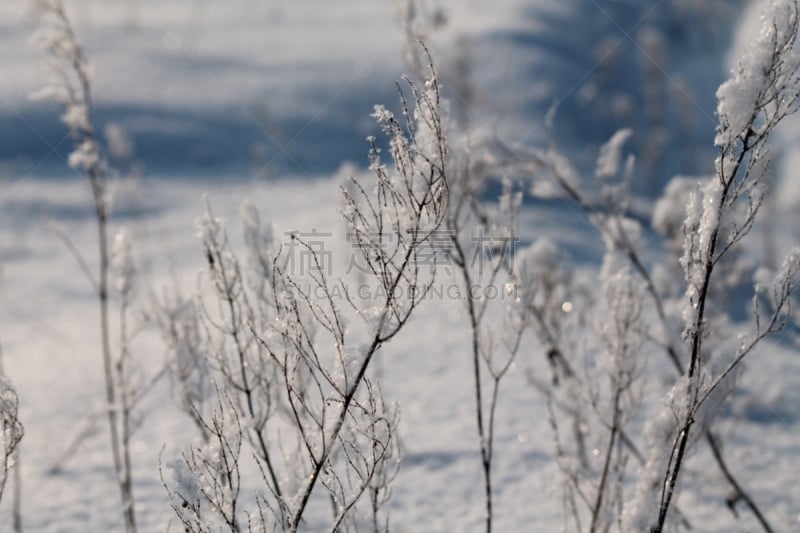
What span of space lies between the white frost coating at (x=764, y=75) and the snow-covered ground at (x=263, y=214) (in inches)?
74.9

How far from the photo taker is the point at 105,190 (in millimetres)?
4418

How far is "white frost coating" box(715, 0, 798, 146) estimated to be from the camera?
6.74 feet

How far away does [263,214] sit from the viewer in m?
15.5

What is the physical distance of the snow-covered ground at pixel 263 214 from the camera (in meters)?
5.38

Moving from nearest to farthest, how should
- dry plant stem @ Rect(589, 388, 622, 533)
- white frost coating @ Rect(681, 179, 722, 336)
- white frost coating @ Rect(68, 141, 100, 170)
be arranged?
white frost coating @ Rect(681, 179, 722, 336), dry plant stem @ Rect(589, 388, 622, 533), white frost coating @ Rect(68, 141, 100, 170)

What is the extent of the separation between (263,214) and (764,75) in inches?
561

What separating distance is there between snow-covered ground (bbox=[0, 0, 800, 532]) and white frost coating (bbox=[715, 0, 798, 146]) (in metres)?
1.90

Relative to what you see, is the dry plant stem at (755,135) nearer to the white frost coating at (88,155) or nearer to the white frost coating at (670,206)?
the white frost coating at (670,206)

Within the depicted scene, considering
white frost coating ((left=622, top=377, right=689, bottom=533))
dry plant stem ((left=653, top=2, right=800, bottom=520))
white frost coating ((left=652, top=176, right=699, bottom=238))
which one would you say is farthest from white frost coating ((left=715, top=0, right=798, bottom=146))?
white frost coating ((left=652, top=176, right=699, bottom=238))

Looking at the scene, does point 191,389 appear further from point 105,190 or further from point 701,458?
point 701,458

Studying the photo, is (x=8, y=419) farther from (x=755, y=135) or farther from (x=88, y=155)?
(x=755, y=135)

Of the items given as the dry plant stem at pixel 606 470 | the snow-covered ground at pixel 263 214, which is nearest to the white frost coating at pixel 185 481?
the snow-covered ground at pixel 263 214

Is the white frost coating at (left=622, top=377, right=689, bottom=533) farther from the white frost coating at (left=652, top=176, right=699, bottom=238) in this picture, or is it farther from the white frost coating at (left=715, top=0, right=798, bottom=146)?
the white frost coating at (left=652, top=176, right=699, bottom=238)

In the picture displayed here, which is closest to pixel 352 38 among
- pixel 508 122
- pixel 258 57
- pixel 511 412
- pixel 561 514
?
pixel 258 57
